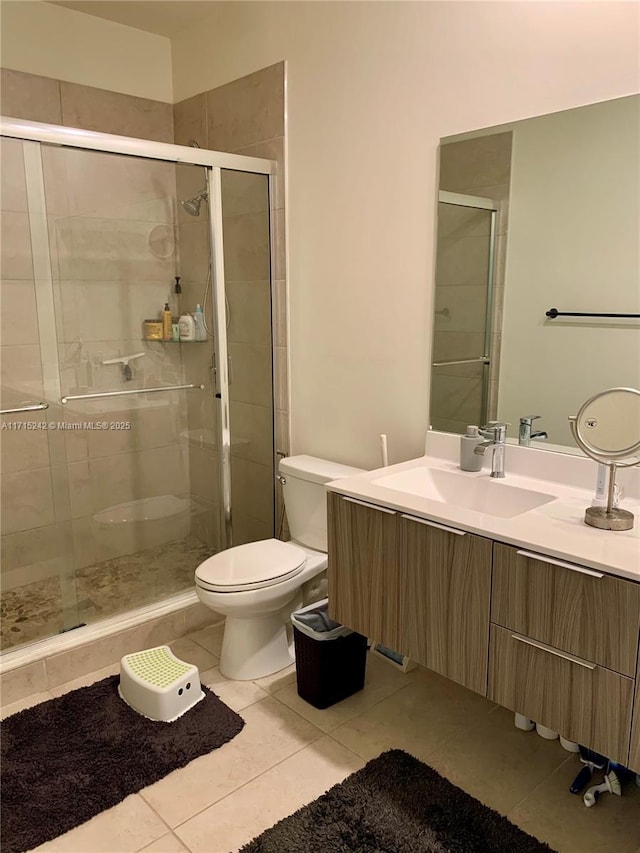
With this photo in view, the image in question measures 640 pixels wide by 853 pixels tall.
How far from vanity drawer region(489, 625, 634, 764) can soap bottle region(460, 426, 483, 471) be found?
631 mm

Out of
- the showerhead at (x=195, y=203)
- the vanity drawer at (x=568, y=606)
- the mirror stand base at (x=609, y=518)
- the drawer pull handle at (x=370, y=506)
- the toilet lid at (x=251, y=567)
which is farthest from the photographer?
the showerhead at (x=195, y=203)

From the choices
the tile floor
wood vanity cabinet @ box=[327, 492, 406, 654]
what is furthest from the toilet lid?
the tile floor

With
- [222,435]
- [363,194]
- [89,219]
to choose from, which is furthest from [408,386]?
[89,219]

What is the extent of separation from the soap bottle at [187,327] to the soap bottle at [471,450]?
1.38 meters

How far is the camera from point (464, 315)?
7.22 ft

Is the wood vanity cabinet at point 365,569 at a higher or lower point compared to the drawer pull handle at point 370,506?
lower

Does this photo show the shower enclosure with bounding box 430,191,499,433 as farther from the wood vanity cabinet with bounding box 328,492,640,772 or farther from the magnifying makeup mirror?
the wood vanity cabinet with bounding box 328,492,640,772

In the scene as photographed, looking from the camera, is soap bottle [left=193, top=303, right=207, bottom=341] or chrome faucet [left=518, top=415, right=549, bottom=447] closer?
chrome faucet [left=518, top=415, right=549, bottom=447]

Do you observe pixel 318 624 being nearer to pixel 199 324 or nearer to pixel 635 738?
pixel 635 738

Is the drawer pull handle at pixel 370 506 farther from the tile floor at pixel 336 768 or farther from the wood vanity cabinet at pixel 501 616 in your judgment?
the tile floor at pixel 336 768

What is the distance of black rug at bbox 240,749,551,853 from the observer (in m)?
1.67

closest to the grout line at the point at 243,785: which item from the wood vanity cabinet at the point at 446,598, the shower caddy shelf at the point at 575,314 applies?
the wood vanity cabinet at the point at 446,598

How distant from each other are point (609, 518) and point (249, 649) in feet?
4.65

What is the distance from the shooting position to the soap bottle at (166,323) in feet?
9.59
